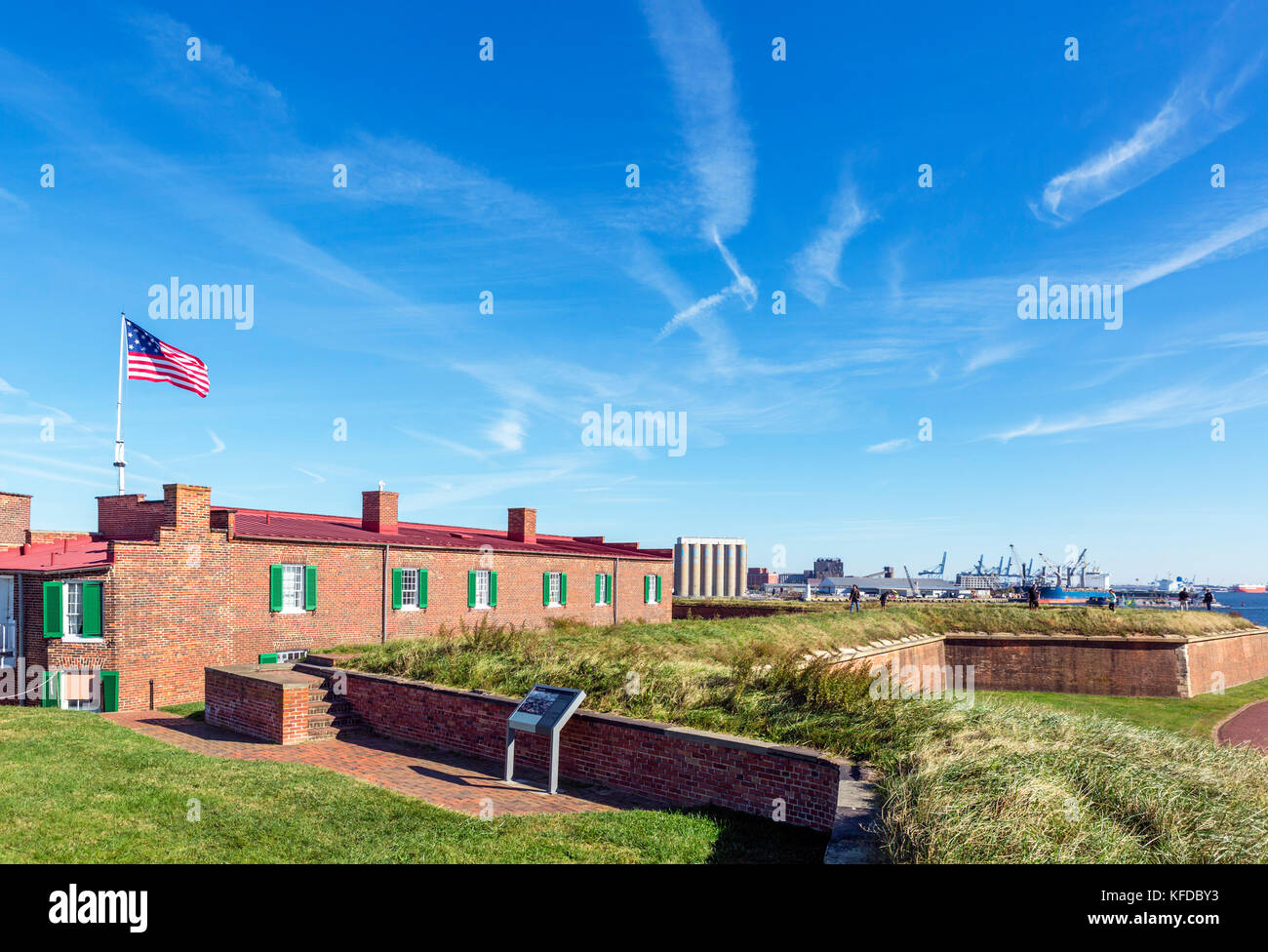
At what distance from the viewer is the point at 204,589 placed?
19.1 m

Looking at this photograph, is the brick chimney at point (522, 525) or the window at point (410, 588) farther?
the brick chimney at point (522, 525)

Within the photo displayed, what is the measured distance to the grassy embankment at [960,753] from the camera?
5949 millimetres

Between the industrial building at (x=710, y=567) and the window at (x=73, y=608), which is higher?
the window at (x=73, y=608)

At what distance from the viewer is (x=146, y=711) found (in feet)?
57.2

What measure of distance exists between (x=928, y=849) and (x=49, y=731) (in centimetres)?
1466

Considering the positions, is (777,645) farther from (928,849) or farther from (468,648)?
(928,849)

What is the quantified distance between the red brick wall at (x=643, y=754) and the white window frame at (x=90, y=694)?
9036 millimetres

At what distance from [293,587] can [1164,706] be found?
29513mm

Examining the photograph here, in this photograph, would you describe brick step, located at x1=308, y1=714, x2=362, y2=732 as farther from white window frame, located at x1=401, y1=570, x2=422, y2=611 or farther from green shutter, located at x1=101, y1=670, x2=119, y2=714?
white window frame, located at x1=401, y1=570, x2=422, y2=611

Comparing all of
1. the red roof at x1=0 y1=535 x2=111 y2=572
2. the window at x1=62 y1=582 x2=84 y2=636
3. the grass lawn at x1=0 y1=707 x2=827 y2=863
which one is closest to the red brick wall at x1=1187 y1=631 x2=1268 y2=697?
the grass lawn at x1=0 y1=707 x2=827 y2=863

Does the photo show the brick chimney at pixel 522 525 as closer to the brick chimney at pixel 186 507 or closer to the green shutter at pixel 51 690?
the brick chimney at pixel 186 507

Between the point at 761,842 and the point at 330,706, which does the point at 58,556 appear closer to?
the point at 330,706

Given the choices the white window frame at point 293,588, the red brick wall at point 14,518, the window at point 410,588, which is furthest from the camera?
the window at point 410,588

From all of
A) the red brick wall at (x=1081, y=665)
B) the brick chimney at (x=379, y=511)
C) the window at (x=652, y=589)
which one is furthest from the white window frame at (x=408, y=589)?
the red brick wall at (x=1081, y=665)
